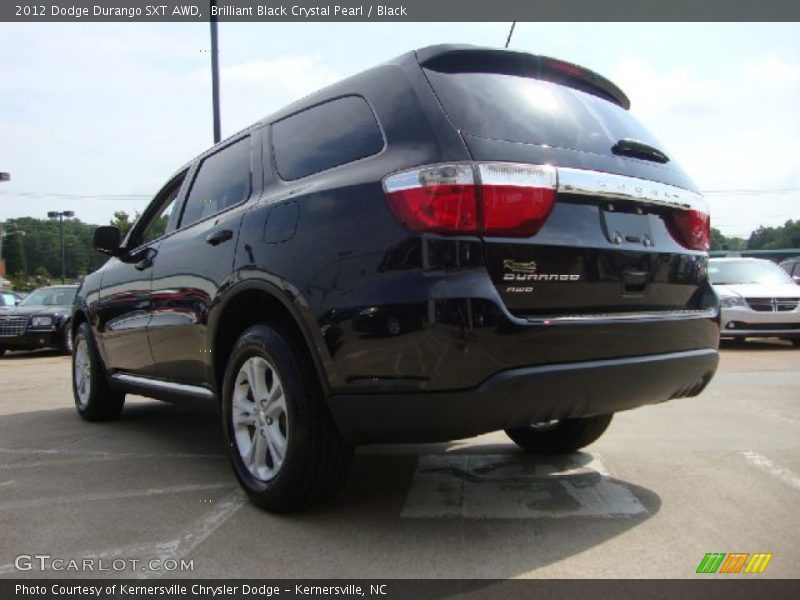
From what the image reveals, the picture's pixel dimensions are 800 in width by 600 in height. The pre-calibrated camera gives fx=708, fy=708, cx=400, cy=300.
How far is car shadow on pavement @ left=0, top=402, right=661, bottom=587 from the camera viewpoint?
2.54 meters

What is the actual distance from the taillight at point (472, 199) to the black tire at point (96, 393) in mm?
3730

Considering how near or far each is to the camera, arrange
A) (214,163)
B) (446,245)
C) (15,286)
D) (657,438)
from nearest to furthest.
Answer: (446,245) < (214,163) < (657,438) < (15,286)

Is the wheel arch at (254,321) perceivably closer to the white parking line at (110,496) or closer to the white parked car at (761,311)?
the white parking line at (110,496)

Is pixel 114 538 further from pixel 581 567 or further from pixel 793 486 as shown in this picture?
pixel 793 486

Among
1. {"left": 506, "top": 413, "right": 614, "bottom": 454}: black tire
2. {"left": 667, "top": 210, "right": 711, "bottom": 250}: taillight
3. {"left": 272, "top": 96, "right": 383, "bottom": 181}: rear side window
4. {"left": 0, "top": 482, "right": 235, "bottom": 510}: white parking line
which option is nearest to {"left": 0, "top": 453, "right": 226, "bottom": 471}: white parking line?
{"left": 0, "top": 482, "right": 235, "bottom": 510}: white parking line

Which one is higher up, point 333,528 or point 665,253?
point 665,253

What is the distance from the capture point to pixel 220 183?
3.95 metres

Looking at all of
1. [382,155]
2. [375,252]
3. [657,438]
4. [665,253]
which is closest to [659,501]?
[665,253]

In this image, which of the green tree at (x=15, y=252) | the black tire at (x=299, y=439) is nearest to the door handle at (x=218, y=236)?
the black tire at (x=299, y=439)

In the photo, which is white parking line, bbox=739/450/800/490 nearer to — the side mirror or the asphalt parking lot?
the asphalt parking lot

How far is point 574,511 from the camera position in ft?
9.93

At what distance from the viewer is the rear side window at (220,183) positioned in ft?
12.1

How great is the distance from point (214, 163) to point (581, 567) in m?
2.98

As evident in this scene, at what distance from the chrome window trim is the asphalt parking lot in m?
1.32
